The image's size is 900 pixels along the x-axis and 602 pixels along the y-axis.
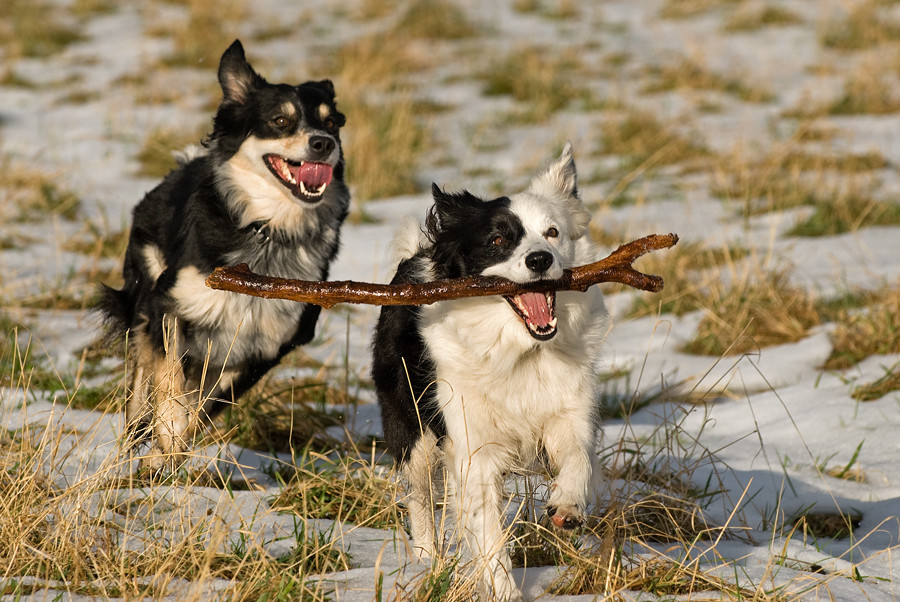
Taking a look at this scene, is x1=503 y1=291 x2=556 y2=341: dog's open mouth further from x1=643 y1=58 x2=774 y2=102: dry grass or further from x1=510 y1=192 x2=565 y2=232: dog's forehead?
x1=643 y1=58 x2=774 y2=102: dry grass

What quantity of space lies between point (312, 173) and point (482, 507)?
2154mm

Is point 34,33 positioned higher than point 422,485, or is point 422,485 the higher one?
point 34,33

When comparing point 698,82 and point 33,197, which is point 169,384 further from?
point 698,82

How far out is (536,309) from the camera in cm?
320

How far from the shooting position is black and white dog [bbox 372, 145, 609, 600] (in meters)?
3.12

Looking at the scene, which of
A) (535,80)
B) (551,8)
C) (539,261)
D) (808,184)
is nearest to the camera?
(539,261)

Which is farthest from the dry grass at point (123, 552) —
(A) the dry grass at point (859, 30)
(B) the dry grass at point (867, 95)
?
(A) the dry grass at point (859, 30)

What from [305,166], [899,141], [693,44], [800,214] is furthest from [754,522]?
[693,44]

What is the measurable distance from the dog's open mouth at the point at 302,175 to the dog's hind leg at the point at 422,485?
5.04ft

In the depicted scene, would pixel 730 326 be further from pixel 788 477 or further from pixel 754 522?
pixel 754 522

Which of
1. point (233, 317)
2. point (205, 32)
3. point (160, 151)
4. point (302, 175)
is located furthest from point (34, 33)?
point (233, 317)

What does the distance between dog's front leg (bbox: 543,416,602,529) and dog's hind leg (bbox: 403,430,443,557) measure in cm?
41

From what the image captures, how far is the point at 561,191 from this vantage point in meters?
3.66

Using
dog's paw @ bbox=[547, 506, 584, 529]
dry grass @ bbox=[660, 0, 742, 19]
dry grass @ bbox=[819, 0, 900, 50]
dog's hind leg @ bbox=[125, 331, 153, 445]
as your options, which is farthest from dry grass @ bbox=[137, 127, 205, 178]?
dry grass @ bbox=[819, 0, 900, 50]
